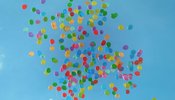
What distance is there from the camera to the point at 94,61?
604 inches

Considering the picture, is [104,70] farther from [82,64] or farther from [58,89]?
[58,89]

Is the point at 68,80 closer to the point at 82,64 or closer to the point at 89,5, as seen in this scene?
the point at 82,64

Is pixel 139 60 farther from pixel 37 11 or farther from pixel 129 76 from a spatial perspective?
pixel 37 11

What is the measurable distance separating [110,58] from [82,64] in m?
1.02

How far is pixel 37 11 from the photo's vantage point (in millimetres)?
15664

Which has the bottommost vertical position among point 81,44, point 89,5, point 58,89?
point 58,89

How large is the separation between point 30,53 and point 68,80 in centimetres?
185

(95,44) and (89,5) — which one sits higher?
(89,5)

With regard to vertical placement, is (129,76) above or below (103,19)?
below

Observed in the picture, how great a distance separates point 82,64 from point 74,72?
0.40m

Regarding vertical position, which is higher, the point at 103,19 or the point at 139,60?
the point at 103,19

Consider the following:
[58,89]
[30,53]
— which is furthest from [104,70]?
[30,53]

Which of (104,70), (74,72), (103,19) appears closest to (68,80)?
(74,72)

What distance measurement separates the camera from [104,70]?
1537 cm
